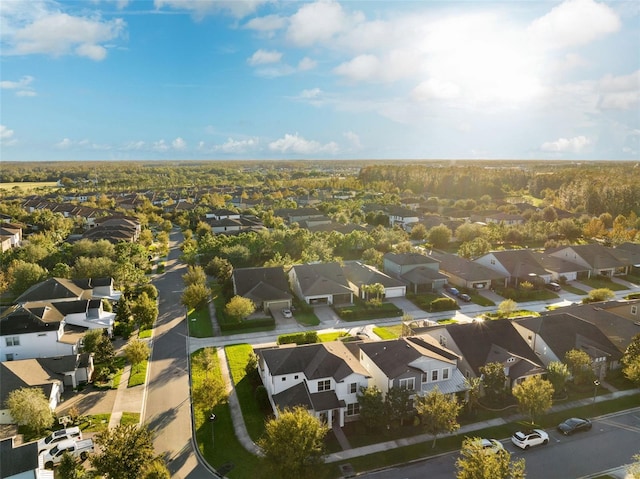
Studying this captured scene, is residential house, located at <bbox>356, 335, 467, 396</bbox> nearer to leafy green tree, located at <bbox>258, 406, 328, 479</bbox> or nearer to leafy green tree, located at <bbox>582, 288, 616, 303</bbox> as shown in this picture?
leafy green tree, located at <bbox>258, 406, 328, 479</bbox>

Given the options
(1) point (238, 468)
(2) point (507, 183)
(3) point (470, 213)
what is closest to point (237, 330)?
(1) point (238, 468)

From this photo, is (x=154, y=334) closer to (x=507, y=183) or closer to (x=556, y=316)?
(x=556, y=316)

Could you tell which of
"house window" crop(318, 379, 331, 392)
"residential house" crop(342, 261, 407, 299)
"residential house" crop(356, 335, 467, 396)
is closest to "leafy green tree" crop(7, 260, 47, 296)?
"residential house" crop(342, 261, 407, 299)

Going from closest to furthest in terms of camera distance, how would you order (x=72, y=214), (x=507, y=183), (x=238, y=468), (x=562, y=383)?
1. (x=238, y=468)
2. (x=562, y=383)
3. (x=72, y=214)
4. (x=507, y=183)

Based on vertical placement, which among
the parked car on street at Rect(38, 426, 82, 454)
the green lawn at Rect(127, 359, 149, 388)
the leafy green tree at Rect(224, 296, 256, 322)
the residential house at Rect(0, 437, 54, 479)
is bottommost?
the green lawn at Rect(127, 359, 149, 388)

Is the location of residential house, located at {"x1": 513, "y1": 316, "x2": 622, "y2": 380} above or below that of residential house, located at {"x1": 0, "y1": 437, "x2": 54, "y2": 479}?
above

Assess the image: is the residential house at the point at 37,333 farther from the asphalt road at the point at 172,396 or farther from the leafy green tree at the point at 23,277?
the leafy green tree at the point at 23,277

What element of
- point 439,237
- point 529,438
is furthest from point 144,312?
point 439,237
